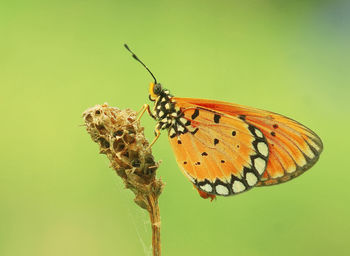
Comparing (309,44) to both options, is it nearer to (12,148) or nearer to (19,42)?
(19,42)

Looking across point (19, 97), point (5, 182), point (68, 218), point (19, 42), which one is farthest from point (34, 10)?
point (68, 218)

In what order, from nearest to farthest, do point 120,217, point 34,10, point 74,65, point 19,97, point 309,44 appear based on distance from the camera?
point 120,217 < point 19,97 < point 74,65 < point 34,10 < point 309,44

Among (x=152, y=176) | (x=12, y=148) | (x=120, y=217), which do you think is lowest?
(x=152, y=176)

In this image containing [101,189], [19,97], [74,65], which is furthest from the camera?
[74,65]

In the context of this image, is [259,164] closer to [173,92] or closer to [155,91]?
[155,91]

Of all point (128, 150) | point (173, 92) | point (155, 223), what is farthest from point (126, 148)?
point (173, 92)

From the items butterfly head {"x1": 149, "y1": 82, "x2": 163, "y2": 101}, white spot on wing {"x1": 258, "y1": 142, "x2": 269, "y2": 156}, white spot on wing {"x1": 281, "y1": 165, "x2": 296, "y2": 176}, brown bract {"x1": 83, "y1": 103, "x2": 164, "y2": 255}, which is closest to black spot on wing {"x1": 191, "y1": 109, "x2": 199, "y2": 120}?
butterfly head {"x1": 149, "y1": 82, "x2": 163, "y2": 101}

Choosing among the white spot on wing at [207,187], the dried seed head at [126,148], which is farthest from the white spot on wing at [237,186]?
the dried seed head at [126,148]
